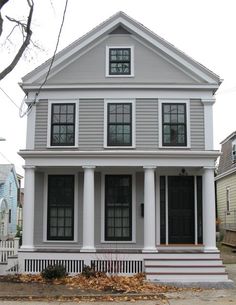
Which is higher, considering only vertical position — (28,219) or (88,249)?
(28,219)

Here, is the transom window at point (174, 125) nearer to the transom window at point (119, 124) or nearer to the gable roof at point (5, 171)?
the transom window at point (119, 124)

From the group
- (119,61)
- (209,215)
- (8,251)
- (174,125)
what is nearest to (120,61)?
(119,61)

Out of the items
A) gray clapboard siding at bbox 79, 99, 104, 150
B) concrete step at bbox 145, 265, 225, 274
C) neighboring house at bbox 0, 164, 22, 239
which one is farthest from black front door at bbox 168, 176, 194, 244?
neighboring house at bbox 0, 164, 22, 239

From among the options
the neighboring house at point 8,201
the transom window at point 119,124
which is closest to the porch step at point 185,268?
the transom window at point 119,124

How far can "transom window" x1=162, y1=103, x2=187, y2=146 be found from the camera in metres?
17.6

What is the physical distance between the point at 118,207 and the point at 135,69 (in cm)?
493

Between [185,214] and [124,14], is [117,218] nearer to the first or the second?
[185,214]

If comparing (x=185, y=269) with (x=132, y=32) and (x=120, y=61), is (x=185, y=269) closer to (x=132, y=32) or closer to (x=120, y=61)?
(x=120, y=61)

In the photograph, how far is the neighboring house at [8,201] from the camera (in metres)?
38.1

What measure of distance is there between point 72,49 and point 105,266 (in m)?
7.60

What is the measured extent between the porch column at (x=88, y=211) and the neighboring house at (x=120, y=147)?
0.03 m

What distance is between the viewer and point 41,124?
58.4ft

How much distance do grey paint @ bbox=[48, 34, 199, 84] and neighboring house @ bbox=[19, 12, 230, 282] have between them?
0.04 metres

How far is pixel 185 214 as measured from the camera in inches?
707
